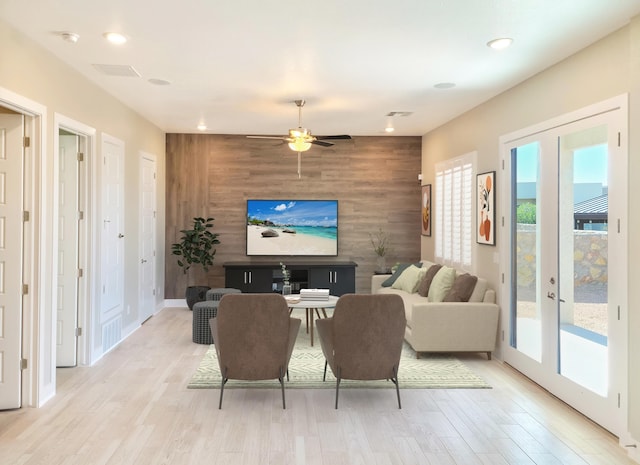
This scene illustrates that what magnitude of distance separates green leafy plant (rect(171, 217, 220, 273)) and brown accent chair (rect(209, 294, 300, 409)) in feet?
13.7

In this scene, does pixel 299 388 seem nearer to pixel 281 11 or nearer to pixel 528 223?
pixel 528 223

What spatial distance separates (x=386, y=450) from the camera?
332 centimetres

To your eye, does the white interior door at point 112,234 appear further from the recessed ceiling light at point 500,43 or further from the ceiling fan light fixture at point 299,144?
the recessed ceiling light at point 500,43

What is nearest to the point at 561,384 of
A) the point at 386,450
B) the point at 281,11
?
the point at 386,450

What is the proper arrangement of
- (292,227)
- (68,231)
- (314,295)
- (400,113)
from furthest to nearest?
(292,227)
(400,113)
(314,295)
(68,231)

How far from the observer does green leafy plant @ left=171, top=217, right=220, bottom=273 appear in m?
8.14

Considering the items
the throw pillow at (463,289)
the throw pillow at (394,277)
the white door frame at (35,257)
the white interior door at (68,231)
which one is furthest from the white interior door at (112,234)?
the throw pillow at (463,289)

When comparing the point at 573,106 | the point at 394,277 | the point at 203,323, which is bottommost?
the point at 203,323

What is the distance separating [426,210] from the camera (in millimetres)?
8328

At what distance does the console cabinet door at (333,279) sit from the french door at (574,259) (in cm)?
344

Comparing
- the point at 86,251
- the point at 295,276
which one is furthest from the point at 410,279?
the point at 86,251

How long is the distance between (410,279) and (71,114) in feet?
15.3

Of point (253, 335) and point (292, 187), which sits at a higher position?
point (292, 187)

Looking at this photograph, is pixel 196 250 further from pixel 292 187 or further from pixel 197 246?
pixel 292 187
